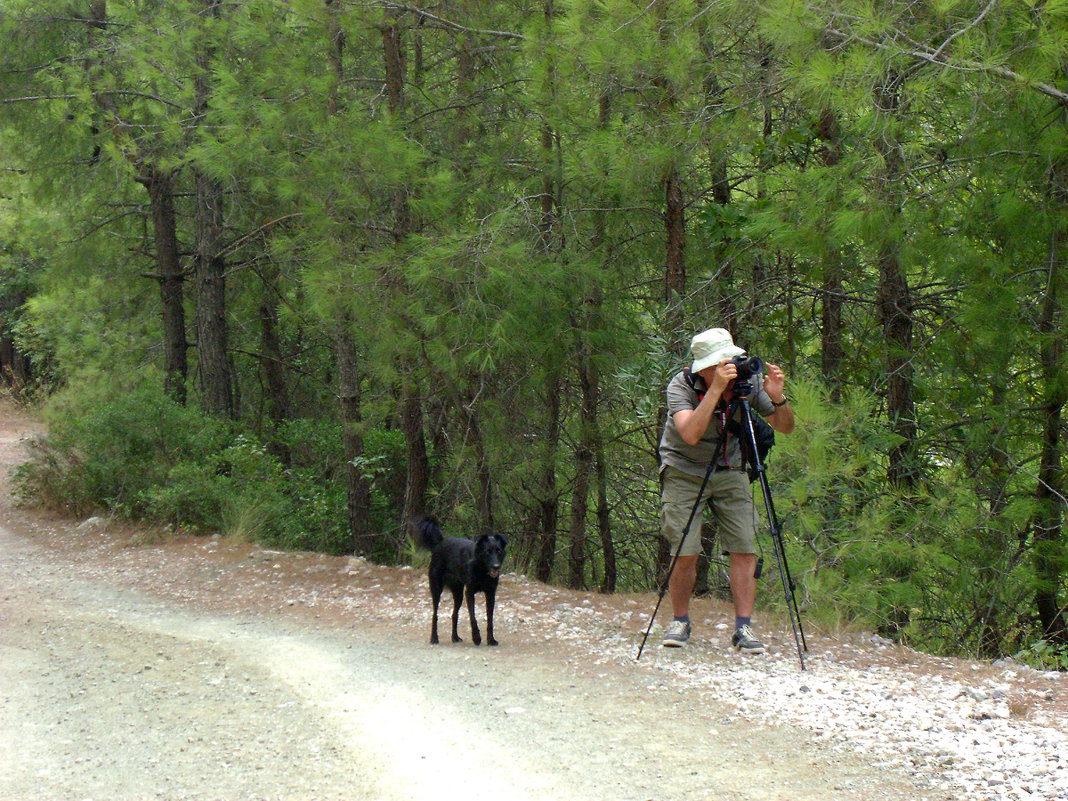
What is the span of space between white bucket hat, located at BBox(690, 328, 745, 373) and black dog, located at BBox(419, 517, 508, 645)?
157cm

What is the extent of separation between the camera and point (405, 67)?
11.2 m

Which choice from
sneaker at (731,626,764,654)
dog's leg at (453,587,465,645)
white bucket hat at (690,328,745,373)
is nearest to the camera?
white bucket hat at (690,328,745,373)

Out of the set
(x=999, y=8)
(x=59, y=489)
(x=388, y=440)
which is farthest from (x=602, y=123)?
(x=59, y=489)

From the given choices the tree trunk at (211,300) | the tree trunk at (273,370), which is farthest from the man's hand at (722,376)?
the tree trunk at (273,370)

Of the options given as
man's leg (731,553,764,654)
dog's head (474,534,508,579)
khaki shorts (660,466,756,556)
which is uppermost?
khaki shorts (660,466,756,556)

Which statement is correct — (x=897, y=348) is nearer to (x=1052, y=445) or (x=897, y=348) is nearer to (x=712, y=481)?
(x=1052, y=445)

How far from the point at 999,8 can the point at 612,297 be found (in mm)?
4284

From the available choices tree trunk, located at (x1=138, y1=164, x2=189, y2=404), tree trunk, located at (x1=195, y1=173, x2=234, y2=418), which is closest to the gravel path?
tree trunk, located at (x1=195, y1=173, x2=234, y2=418)

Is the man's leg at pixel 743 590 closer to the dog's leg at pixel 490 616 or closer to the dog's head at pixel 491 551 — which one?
the dog's head at pixel 491 551

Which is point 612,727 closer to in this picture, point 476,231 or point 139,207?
point 476,231

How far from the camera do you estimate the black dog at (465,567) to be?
587 centimetres

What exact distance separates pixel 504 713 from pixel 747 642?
1.58 meters

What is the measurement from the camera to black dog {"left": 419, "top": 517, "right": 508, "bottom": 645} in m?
5.87

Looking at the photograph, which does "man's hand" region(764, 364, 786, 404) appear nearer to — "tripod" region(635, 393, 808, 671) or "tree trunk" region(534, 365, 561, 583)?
"tripod" region(635, 393, 808, 671)
